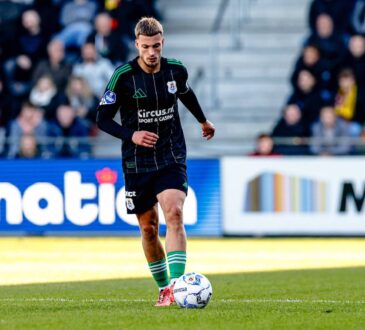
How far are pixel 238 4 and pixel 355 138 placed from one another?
19.8 feet

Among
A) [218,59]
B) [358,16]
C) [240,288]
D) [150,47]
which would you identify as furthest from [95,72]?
[150,47]

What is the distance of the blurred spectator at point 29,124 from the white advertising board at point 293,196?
12.1 ft

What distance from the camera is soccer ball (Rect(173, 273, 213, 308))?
9234 mm

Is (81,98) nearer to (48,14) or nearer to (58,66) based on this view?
(58,66)

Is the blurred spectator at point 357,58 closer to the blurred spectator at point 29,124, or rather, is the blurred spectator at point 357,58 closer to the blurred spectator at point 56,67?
the blurred spectator at point 56,67

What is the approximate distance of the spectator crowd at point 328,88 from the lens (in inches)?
810

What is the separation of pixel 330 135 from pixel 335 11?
3261 millimetres

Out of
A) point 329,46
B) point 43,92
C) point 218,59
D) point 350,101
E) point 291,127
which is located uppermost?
point 329,46

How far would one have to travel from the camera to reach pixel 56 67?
23328mm

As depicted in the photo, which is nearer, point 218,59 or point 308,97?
point 308,97

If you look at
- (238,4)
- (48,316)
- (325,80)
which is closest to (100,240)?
(325,80)

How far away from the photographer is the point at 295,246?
18406 millimetres

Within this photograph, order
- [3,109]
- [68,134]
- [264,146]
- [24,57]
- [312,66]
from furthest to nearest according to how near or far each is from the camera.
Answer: [24,57], [3,109], [312,66], [68,134], [264,146]

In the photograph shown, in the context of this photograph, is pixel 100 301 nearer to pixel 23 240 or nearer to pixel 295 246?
pixel 295 246
